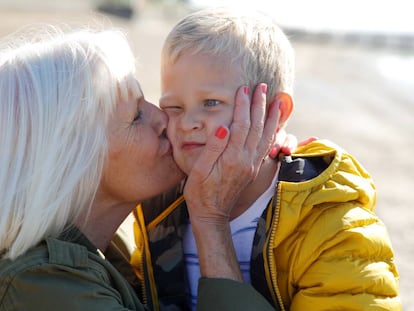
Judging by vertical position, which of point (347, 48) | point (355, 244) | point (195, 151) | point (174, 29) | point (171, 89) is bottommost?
point (347, 48)

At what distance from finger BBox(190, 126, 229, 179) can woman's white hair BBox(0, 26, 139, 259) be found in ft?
1.24

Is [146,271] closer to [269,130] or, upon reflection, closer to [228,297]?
[228,297]

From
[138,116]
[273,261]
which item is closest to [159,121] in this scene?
[138,116]

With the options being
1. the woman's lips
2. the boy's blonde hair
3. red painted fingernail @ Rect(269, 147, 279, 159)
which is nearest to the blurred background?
the boy's blonde hair

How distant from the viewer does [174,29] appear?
333cm

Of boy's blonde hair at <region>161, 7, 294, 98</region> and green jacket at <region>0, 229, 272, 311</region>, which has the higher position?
boy's blonde hair at <region>161, 7, 294, 98</region>

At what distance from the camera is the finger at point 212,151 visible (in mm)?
3094

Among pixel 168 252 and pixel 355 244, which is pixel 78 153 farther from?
pixel 355 244

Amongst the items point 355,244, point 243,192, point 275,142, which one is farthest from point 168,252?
point 355,244

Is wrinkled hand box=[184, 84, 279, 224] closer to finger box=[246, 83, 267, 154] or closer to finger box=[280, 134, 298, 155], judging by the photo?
finger box=[246, 83, 267, 154]

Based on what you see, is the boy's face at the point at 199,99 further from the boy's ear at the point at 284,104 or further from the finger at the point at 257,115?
the boy's ear at the point at 284,104

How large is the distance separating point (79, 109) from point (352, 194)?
3.55 feet

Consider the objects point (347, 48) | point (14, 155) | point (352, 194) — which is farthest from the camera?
point (347, 48)

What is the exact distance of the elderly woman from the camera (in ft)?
8.93
